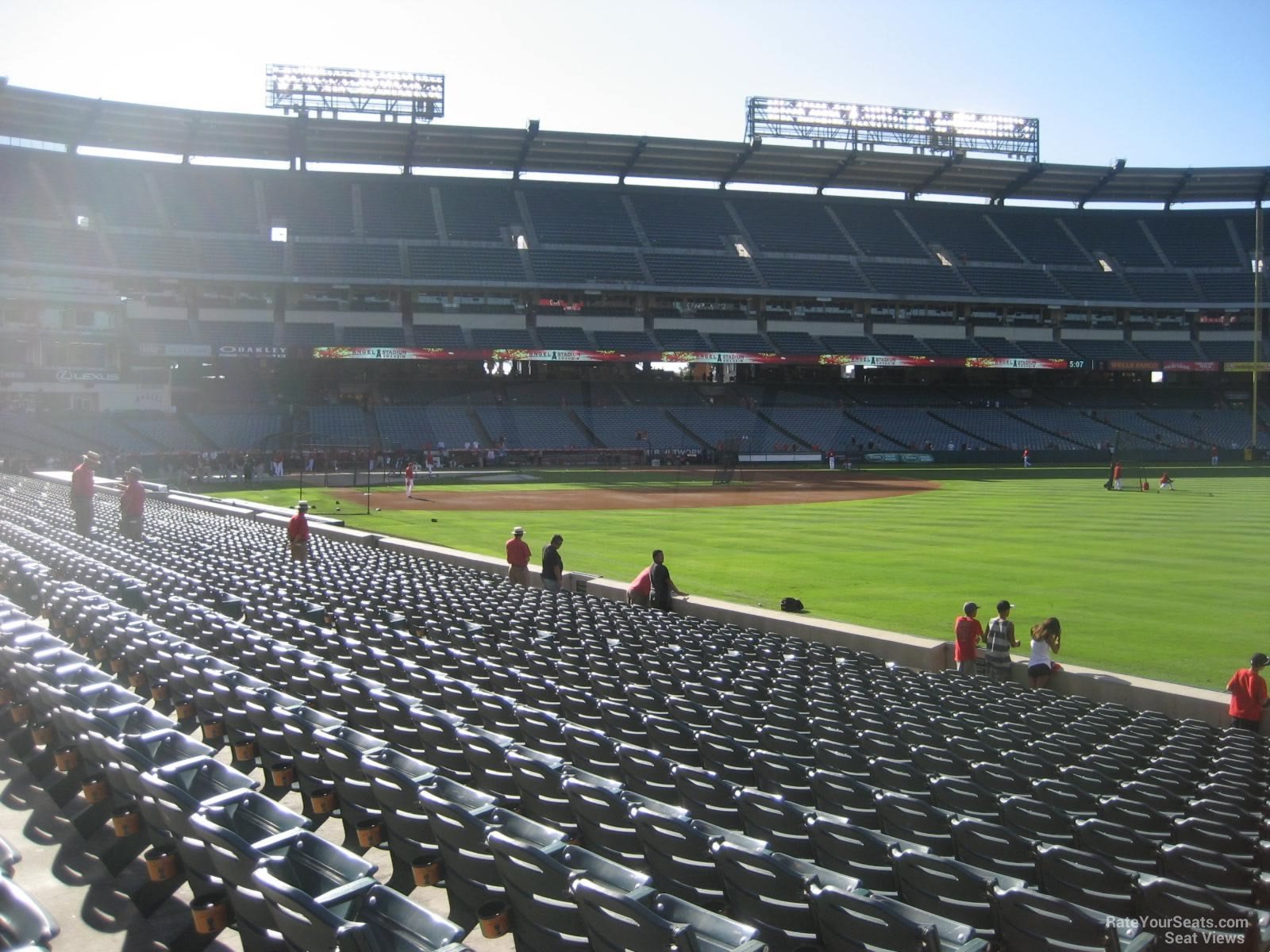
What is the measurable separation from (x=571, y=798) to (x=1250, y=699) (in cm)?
831

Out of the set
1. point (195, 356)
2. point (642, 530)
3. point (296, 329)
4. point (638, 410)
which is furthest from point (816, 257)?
point (642, 530)

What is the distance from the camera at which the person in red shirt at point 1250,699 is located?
10375 millimetres

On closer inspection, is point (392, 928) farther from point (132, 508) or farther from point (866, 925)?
point (132, 508)

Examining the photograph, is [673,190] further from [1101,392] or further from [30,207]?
[30,207]

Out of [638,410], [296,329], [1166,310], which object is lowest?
[638,410]

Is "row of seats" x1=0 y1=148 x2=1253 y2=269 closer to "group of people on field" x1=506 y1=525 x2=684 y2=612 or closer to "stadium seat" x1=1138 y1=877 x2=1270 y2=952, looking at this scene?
"group of people on field" x1=506 y1=525 x2=684 y2=612

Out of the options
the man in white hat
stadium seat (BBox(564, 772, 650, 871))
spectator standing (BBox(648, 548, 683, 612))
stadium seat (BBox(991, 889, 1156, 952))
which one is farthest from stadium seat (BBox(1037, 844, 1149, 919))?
the man in white hat

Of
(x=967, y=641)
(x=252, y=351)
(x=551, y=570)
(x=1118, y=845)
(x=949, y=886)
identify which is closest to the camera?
(x=949, y=886)

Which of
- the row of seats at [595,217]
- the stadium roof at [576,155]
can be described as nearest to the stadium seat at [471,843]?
the row of seats at [595,217]

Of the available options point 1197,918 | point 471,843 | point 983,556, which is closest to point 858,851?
point 1197,918

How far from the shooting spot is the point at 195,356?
60.0 metres

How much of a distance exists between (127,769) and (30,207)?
65276mm

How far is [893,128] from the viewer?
75.2m

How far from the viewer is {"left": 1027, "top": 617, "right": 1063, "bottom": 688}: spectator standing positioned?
1247cm
